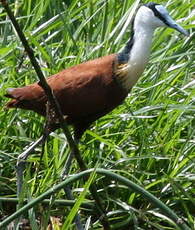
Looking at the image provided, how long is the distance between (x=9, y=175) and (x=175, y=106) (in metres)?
0.78

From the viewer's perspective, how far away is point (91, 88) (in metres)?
2.95

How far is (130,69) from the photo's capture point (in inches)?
117

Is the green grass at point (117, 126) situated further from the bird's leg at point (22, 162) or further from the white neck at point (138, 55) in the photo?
the white neck at point (138, 55)

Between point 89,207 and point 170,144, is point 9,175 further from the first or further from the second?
point 170,144

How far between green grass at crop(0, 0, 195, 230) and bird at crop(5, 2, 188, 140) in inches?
4.2

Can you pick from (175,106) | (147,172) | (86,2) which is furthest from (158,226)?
(86,2)

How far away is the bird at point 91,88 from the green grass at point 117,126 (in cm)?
11

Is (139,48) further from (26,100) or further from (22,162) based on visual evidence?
(22,162)

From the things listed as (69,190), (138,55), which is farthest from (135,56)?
(69,190)

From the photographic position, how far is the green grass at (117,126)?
2.98 meters

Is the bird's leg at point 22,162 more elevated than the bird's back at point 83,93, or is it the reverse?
the bird's back at point 83,93

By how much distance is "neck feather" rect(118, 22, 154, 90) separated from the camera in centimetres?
296

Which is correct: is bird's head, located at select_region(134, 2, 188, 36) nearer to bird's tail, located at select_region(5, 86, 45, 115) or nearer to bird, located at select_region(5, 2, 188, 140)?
bird, located at select_region(5, 2, 188, 140)

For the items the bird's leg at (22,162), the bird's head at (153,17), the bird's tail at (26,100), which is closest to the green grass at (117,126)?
the bird's leg at (22,162)
